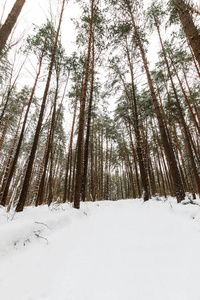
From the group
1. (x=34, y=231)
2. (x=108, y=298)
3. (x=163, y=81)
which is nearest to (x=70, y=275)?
(x=108, y=298)

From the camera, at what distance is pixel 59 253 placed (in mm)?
1951

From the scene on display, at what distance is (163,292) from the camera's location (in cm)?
115

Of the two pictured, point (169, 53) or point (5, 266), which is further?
point (169, 53)

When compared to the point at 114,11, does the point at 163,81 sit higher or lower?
lower

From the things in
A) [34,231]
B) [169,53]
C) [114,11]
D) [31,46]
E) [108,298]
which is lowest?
[108,298]

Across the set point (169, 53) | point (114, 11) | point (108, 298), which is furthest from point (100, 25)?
point (108, 298)

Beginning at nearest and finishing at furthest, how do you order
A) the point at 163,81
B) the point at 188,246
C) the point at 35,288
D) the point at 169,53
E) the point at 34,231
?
the point at 35,288, the point at 188,246, the point at 34,231, the point at 169,53, the point at 163,81

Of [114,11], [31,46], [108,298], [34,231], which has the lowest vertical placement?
[108,298]

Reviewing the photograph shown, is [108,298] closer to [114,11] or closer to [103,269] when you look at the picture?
[103,269]

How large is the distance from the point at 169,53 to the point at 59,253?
12087mm

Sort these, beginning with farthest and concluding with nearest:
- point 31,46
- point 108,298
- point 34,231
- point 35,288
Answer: point 31,46 < point 34,231 < point 35,288 < point 108,298

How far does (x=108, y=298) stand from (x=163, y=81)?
12136 mm

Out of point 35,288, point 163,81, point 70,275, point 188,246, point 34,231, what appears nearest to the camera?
point 35,288

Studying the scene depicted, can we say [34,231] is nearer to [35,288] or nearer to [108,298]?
[35,288]
